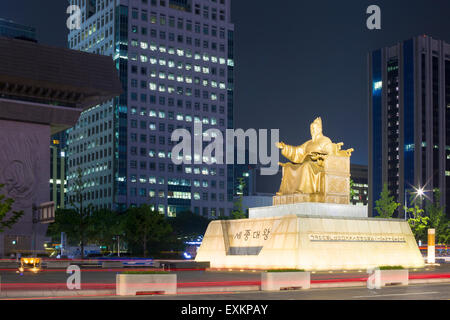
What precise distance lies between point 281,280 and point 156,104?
13743 centimetres

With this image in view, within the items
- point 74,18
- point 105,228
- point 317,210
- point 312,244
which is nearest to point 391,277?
point 312,244

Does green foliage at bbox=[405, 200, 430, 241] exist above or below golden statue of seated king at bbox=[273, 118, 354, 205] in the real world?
below

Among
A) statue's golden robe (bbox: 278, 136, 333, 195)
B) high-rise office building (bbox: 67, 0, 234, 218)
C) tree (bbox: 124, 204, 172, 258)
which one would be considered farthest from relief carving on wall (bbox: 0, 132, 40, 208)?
high-rise office building (bbox: 67, 0, 234, 218)

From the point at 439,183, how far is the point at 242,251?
143411 millimetres

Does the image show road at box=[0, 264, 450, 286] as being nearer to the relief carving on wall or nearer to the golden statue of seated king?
the golden statue of seated king

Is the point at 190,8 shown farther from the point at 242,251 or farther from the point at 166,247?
the point at 242,251

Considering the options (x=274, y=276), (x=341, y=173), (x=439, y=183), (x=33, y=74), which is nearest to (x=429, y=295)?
(x=274, y=276)

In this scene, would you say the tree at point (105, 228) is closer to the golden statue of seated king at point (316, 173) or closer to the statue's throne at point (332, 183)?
the golden statue of seated king at point (316, 173)

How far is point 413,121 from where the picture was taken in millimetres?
179125

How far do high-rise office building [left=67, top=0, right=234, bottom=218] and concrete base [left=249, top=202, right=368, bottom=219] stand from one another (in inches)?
4296

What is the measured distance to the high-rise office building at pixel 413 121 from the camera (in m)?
177

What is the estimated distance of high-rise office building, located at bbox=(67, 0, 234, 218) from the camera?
15675 centimetres

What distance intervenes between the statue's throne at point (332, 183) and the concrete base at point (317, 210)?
70cm

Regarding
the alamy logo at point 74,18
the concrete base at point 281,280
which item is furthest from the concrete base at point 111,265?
the alamy logo at point 74,18
